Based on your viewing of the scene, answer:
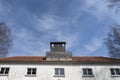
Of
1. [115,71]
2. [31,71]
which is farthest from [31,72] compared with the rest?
[115,71]

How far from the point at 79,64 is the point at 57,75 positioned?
365cm

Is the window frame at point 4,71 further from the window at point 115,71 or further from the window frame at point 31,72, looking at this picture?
the window at point 115,71

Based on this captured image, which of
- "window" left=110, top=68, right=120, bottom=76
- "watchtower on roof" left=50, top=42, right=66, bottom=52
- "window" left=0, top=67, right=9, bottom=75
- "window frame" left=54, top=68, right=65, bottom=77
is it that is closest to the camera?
"window frame" left=54, top=68, right=65, bottom=77

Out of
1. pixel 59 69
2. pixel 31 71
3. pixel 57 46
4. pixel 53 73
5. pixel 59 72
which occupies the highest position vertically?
pixel 57 46

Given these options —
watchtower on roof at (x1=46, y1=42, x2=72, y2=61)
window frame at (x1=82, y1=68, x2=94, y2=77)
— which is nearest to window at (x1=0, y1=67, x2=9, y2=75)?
watchtower on roof at (x1=46, y1=42, x2=72, y2=61)

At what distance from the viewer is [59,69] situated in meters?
21.2

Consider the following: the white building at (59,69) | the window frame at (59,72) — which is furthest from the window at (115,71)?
the window frame at (59,72)

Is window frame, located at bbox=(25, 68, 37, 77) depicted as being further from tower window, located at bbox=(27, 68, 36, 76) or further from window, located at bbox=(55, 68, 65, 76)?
window, located at bbox=(55, 68, 65, 76)

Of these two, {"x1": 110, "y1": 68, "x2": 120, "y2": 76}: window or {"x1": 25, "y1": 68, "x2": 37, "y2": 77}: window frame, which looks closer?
{"x1": 25, "y1": 68, "x2": 37, "y2": 77}: window frame

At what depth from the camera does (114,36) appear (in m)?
29.1

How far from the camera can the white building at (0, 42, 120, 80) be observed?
20.3 m

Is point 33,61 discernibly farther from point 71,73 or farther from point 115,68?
point 115,68

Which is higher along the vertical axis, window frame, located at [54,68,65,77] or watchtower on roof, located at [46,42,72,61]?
watchtower on roof, located at [46,42,72,61]

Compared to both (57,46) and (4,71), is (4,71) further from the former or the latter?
(57,46)
